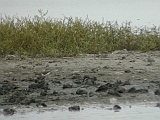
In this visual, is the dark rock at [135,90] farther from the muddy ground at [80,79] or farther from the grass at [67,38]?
the grass at [67,38]

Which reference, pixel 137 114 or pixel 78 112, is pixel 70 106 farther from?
pixel 137 114

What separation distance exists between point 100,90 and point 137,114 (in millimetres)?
1069

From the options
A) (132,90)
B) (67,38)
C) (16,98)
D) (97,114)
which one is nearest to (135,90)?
(132,90)

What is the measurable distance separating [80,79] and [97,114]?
6.19ft

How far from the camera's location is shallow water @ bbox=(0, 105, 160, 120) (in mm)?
6609

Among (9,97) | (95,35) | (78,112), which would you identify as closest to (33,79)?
(9,97)

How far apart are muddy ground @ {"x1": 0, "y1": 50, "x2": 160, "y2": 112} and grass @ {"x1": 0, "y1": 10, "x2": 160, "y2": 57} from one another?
398 mm

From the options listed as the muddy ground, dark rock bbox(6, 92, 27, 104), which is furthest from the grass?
dark rock bbox(6, 92, 27, 104)

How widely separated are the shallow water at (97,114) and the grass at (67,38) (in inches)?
170

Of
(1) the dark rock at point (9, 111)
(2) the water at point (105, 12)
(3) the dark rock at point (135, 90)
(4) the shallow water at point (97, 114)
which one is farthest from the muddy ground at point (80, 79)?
(2) the water at point (105, 12)

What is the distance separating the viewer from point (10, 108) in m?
7.00

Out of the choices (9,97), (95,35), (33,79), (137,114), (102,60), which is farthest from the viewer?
(95,35)

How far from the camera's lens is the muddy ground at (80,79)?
293 inches

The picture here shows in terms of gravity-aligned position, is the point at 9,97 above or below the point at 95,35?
below
